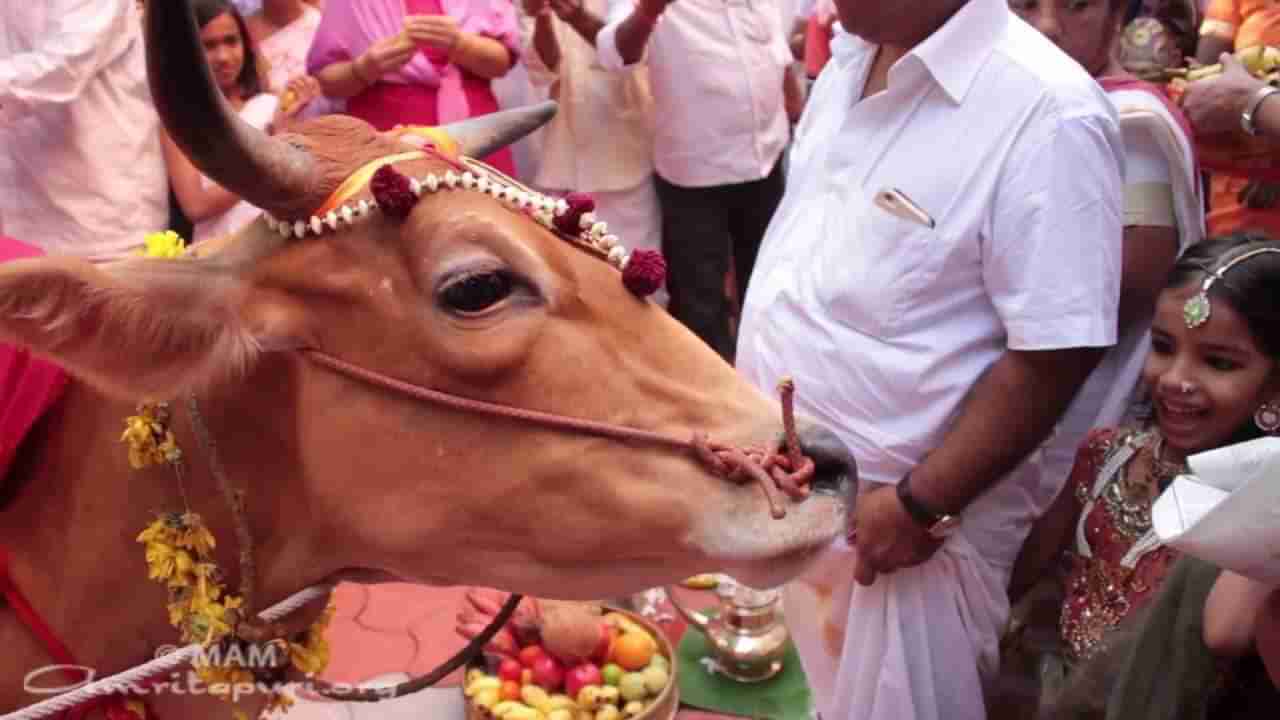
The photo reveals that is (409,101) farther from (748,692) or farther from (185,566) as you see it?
(185,566)

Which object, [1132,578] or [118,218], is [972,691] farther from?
[118,218]

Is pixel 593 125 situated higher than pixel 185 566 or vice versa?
pixel 185 566

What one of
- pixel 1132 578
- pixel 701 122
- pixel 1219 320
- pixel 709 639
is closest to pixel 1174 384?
pixel 1219 320

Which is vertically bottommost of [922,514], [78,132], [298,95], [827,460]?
[78,132]

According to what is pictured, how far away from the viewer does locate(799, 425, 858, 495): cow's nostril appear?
5.10 ft

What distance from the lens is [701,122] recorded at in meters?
4.72

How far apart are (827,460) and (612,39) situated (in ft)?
10.6

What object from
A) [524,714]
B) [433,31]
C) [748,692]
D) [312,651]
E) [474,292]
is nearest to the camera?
[474,292]

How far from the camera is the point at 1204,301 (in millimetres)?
2168

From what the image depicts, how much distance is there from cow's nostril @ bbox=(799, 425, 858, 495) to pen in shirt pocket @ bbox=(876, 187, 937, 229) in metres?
0.72

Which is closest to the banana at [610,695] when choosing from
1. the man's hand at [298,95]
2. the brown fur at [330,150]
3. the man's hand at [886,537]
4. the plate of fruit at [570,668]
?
the plate of fruit at [570,668]

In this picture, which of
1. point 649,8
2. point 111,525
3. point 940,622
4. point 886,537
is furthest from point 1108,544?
point 649,8

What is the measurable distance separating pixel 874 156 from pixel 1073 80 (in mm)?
394

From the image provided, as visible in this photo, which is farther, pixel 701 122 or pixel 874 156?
pixel 701 122
